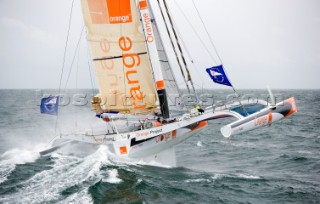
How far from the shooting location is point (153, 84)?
14062 millimetres

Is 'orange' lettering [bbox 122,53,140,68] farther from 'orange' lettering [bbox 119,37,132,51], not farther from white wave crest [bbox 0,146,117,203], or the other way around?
white wave crest [bbox 0,146,117,203]

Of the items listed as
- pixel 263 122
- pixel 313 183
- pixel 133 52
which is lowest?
pixel 313 183

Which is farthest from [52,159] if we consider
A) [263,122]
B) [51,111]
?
[263,122]

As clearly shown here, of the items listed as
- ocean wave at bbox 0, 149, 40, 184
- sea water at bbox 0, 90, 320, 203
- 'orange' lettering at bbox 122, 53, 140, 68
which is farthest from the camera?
'orange' lettering at bbox 122, 53, 140, 68

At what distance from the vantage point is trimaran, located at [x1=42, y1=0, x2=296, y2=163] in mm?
12516

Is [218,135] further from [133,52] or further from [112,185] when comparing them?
[112,185]

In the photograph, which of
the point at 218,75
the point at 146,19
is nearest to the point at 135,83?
the point at 146,19

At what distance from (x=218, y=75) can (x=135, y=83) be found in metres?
4.07

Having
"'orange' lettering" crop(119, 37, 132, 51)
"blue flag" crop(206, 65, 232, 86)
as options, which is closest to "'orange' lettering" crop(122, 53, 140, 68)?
"'orange' lettering" crop(119, 37, 132, 51)

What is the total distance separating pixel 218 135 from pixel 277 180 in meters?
11.3

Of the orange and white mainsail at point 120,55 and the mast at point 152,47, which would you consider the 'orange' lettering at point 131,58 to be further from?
the mast at point 152,47

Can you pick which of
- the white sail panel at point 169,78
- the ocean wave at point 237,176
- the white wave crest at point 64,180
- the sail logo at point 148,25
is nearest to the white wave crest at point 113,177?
the white wave crest at point 64,180

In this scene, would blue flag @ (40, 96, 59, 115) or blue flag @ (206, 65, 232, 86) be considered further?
blue flag @ (40, 96, 59, 115)

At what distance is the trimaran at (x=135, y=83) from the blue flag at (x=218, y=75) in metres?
1.30
